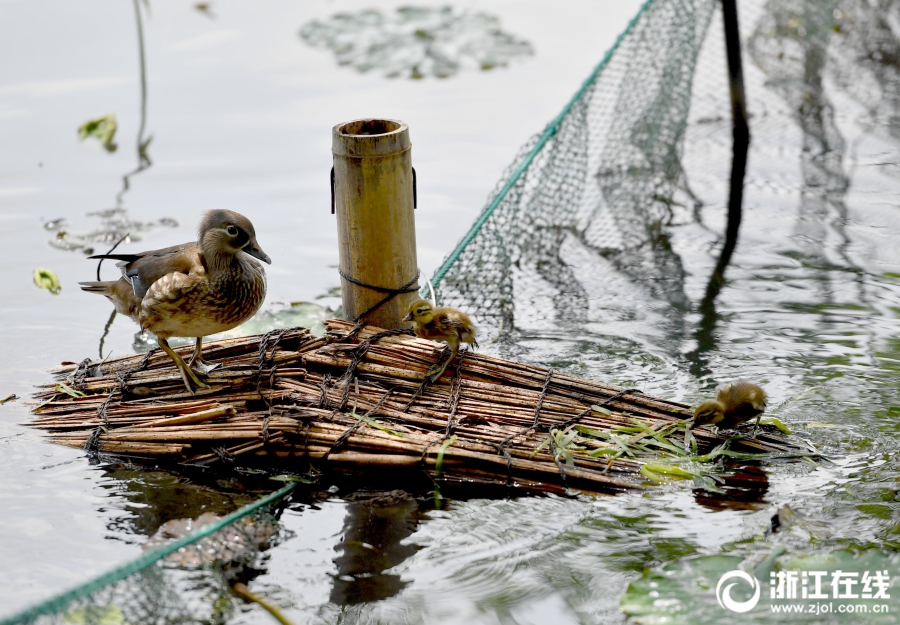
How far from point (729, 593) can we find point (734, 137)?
17.7ft

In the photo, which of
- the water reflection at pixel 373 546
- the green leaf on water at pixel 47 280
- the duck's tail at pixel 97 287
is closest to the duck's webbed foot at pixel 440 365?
the water reflection at pixel 373 546

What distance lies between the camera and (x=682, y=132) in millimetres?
7473

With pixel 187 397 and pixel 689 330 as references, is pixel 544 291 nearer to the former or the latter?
pixel 689 330

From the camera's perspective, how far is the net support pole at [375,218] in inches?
166

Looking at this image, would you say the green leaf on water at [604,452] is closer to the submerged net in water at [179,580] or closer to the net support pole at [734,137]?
the submerged net in water at [179,580]

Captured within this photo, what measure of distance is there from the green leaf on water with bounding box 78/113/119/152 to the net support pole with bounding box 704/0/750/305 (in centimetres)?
497

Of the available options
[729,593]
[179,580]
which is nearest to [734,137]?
[729,593]

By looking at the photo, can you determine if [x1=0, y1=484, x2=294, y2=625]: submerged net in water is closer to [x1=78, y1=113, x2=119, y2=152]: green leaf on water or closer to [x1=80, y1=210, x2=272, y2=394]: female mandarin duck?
[x1=80, y1=210, x2=272, y2=394]: female mandarin duck

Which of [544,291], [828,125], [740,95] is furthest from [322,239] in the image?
[828,125]

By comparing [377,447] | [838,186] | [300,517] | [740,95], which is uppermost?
[740,95]

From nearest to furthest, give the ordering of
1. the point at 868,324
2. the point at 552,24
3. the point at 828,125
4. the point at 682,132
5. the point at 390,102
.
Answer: the point at 868,324
the point at 682,132
the point at 828,125
the point at 390,102
the point at 552,24

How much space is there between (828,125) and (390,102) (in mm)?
3831

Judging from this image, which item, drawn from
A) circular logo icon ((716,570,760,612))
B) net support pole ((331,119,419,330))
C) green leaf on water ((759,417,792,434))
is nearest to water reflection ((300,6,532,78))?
net support pole ((331,119,419,330))

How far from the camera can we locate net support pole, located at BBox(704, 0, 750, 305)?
641 centimetres
